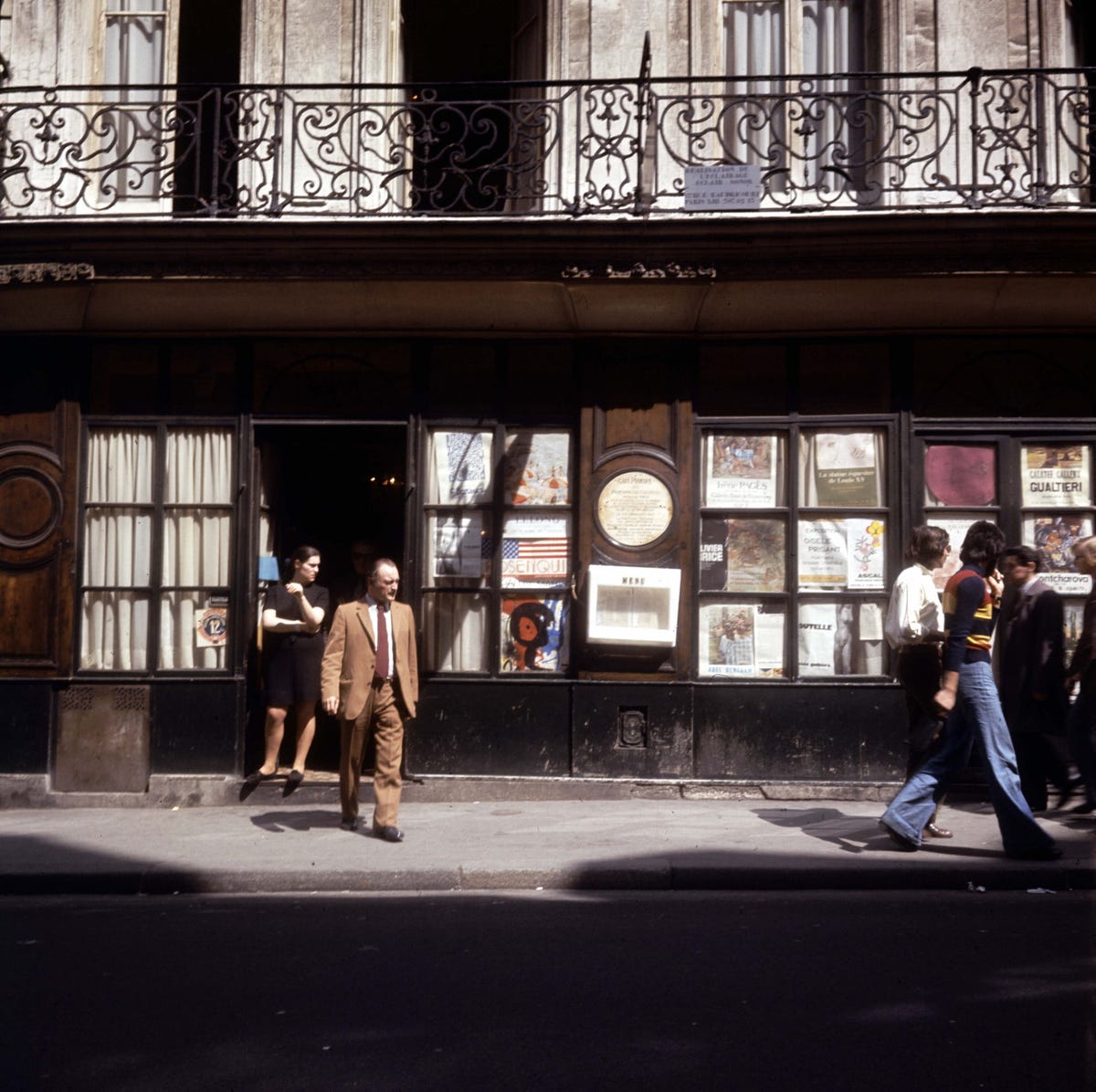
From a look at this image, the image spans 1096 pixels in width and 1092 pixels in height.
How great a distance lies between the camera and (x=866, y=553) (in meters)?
9.99

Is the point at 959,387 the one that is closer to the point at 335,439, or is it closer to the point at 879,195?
the point at 879,195

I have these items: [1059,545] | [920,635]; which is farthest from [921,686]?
[1059,545]

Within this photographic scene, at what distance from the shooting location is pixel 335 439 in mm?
10992

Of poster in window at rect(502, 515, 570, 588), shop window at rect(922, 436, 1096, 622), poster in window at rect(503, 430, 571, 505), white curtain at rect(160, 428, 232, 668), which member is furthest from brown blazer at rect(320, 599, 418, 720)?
shop window at rect(922, 436, 1096, 622)

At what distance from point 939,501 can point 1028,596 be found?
1.46 m

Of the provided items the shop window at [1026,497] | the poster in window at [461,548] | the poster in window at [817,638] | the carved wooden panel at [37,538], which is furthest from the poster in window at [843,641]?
the carved wooden panel at [37,538]

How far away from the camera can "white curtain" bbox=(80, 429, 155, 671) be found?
402 inches

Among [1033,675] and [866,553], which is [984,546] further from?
[866,553]

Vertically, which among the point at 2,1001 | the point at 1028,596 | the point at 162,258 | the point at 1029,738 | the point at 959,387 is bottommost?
the point at 2,1001

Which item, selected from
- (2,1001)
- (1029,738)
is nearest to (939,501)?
(1029,738)

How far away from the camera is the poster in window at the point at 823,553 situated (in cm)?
999

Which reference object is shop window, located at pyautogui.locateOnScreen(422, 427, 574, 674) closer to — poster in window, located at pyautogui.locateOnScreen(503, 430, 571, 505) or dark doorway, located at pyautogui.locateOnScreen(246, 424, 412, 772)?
poster in window, located at pyautogui.locateOnScreen(503, 430, 571, 505)

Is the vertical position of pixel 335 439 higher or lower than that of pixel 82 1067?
higher

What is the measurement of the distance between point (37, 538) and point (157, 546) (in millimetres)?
943
